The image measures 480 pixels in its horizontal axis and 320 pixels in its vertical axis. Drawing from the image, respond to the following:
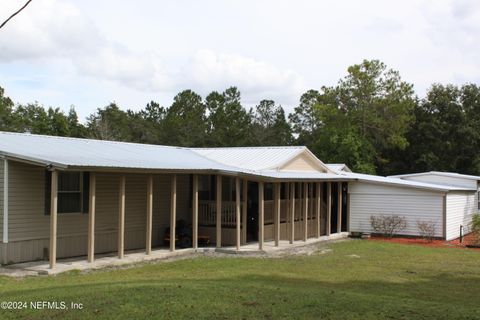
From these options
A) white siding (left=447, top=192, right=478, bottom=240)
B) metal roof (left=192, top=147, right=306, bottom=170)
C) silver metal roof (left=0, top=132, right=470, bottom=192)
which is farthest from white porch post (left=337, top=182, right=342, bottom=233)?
white siding (left=447, top=192, right=478, bottom=240)

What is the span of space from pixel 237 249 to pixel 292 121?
47138 mm

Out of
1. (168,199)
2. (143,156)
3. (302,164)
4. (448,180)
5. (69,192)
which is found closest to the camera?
(69,192)

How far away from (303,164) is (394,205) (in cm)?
441

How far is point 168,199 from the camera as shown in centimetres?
1961

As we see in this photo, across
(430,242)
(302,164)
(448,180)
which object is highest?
(302,164)

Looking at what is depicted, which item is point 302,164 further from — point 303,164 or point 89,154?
point 89,154

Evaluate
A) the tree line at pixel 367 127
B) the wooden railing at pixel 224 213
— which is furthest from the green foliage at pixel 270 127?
the wooden railing at pixel 224 213

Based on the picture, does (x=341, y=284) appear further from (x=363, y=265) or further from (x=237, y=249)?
(x=237, y=249)

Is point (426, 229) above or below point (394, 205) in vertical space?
below

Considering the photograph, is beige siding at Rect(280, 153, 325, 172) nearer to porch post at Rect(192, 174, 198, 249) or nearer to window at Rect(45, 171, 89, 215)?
porch post at Rect(192, 174, 198, 249)

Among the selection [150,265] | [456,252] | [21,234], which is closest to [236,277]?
[150,265]

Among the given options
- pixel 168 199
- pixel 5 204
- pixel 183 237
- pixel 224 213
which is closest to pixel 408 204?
pixel 224 213

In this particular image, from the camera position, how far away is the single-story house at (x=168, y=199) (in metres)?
14.3

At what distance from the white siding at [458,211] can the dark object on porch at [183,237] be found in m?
10.8
